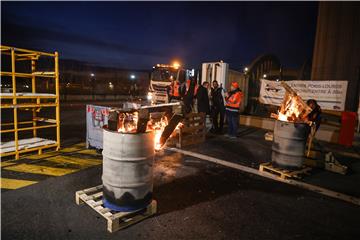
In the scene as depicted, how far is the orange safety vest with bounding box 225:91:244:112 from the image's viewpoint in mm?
8703

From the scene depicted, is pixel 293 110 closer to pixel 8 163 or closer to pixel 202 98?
pixel 202 98

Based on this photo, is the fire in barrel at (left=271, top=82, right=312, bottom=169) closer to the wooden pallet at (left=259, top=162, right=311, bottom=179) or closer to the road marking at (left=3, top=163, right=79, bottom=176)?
the wooden pallet at (left=259, top=162, right=311, bottom=179)

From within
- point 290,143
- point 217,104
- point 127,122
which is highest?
point 217,104

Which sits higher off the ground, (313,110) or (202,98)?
(202,98)

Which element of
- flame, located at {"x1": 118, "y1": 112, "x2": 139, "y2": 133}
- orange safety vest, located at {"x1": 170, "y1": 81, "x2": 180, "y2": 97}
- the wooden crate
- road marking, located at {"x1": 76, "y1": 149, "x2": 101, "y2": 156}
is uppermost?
orange safety vest, located at {"x1": 170, "y1": 81, "x2": 180, "y2": 97}

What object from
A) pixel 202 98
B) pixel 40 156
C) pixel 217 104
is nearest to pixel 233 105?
pixel 217 104

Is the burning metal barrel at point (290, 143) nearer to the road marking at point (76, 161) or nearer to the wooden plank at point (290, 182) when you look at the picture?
the wooden plank at point (290, 182)

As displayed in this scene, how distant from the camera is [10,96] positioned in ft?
18.1

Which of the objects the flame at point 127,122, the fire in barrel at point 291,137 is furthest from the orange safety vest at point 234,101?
the flame at point 127,122

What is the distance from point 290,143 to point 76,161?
4.93 metres

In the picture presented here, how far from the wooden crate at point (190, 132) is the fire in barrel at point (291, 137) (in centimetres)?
297

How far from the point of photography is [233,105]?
29.5 ft

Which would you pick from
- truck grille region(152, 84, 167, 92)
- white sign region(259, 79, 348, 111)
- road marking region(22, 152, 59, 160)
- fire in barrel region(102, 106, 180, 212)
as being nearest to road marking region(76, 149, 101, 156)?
road marking region(22, 152, 59, 160)

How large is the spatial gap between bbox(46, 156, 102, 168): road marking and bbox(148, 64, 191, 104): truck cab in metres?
9.66
